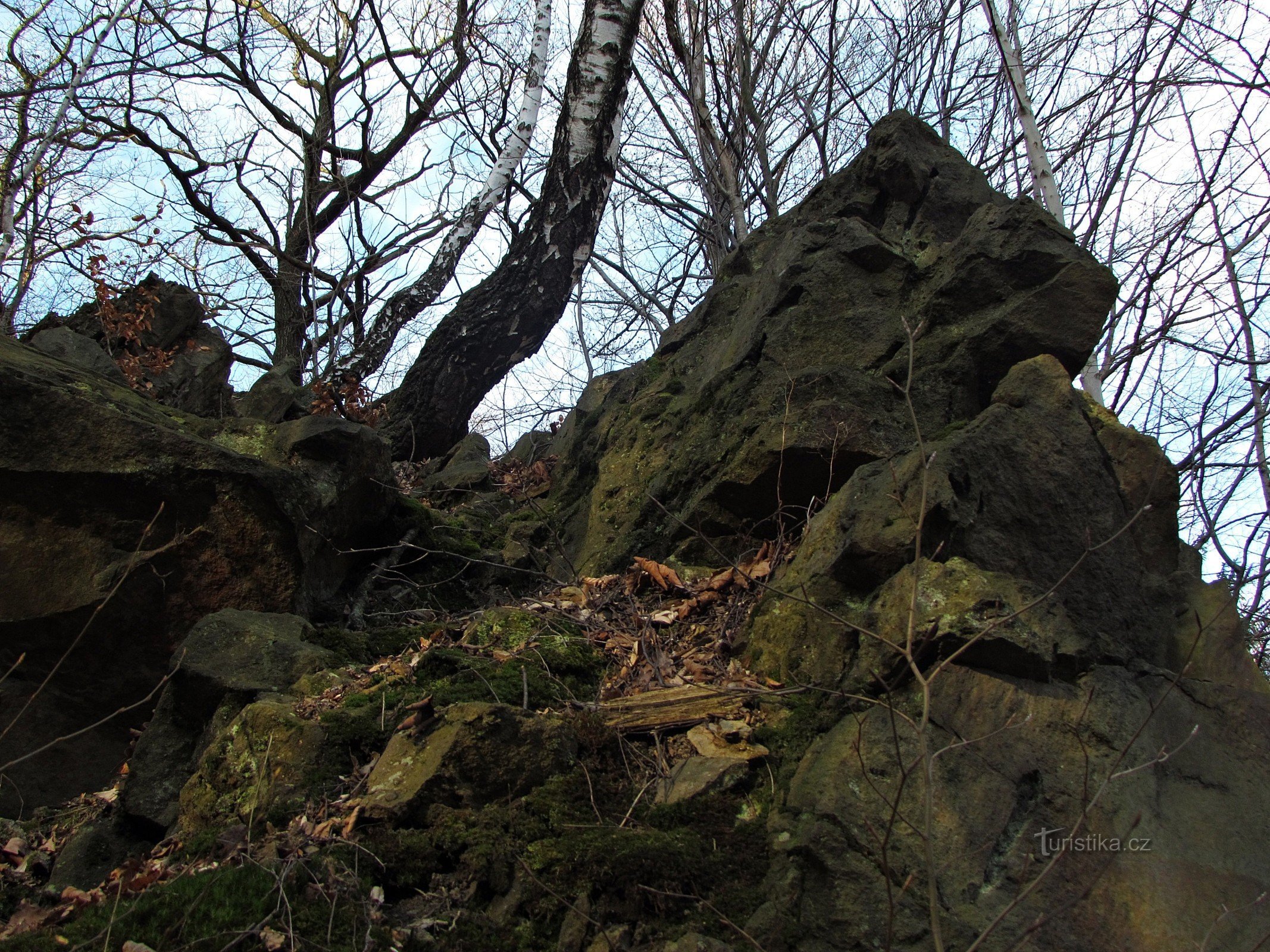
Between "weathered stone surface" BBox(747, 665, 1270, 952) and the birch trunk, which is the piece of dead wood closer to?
"weathered stone surface" BBox(747, 665, 1270, 952)

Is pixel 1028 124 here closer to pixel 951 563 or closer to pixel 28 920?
pixel 951 563

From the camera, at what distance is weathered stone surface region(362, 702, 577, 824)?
8.23ft

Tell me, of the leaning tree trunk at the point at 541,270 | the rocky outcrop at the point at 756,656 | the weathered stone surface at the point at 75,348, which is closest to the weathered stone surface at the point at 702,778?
the rocky outcrop at the point at 756,656

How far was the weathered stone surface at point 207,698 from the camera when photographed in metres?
2.95

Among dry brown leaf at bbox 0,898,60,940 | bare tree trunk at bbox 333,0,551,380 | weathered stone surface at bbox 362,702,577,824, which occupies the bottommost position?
dry brown leaf at bbox 0,898,60,940

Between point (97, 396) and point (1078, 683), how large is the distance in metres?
4.19

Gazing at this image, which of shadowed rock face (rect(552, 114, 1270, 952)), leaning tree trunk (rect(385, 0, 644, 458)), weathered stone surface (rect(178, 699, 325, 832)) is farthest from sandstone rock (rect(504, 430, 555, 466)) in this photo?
weathered stone surface (rect(178, 699, 325, 832))

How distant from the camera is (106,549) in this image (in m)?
3.75

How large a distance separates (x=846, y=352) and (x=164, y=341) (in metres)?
6.03

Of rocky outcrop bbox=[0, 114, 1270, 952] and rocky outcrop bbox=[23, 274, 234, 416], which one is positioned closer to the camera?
rocky outcrop bbox=[0, 114, 1270, 952]

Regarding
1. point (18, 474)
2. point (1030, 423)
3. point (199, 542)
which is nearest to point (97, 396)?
point (18, 474)

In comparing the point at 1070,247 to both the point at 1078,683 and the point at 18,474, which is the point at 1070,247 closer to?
the point at 1078,683

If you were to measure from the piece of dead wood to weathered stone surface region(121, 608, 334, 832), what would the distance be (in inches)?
44.0

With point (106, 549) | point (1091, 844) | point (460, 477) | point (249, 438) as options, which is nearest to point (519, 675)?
point (1091, 844)
